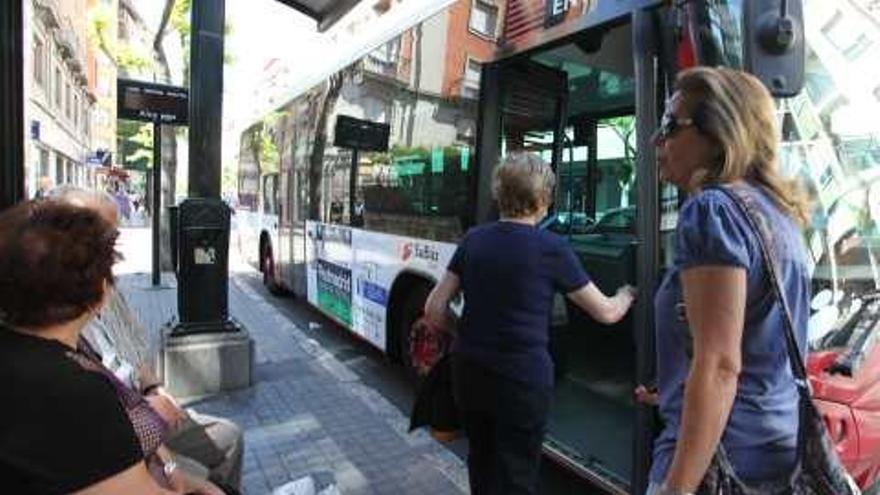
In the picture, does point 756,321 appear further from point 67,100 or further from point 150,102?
point 67,100

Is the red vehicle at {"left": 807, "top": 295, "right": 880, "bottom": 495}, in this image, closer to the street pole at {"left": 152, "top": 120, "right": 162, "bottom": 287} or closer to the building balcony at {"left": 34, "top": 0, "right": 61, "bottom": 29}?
the building balcony at {"left": 34, "top": 0, "right": 61, "bottom": 29}

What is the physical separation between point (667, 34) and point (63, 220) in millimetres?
2339

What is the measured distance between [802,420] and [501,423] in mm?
1323

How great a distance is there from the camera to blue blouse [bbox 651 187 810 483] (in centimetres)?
175

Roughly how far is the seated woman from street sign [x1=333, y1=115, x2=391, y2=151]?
14.9 ft

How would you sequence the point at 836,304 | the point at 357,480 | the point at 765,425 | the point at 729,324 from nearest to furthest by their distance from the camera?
the point at 729,324, the point at 765,425, the point at 836,304, the point at 357,480

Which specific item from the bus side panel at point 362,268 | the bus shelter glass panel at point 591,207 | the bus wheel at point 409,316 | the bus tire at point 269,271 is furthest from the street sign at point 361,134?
the bus tire at point 269,271

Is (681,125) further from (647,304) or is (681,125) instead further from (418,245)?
(418,245)

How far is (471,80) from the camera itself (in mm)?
4984

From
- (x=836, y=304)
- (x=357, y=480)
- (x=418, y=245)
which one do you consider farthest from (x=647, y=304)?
(x=418, y=245)

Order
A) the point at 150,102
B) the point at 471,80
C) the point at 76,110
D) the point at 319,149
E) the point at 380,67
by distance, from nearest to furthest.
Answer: the point at 471,80, the point at 380,67, the point at 319,149, the point at 150,102, the point at 76,110

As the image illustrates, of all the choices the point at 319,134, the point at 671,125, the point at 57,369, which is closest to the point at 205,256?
the point at 319,134

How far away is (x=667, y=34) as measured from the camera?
10.4ft

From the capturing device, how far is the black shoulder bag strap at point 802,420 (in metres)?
1.76
